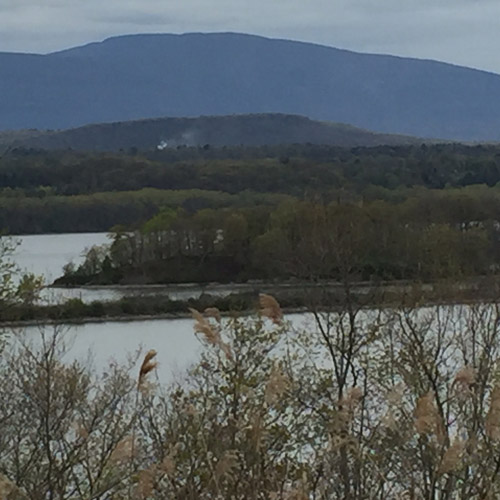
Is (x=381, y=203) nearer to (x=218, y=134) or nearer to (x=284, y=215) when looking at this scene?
(x=284, y=215)

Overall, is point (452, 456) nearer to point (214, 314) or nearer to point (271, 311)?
point (271, 311)

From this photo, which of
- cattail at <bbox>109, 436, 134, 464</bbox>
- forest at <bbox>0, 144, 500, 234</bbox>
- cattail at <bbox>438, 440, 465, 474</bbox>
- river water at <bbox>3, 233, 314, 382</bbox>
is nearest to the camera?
cattail at <bbox>438, 440, 465, 474</bbox>

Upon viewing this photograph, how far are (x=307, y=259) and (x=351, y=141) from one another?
116995mm

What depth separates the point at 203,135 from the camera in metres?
141

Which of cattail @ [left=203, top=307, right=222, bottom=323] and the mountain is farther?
the mountain

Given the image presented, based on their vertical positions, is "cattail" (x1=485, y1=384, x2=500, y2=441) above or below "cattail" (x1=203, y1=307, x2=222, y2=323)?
below

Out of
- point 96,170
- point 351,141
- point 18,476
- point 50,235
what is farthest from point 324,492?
point 351,141

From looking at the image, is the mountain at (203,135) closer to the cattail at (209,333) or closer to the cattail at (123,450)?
the cattail at (123,450)

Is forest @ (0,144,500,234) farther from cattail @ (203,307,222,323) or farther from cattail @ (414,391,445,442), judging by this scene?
cattail @ (414,391,445,442)

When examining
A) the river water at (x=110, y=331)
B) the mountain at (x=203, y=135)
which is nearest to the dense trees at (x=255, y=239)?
the river water at (x=110, y=331)

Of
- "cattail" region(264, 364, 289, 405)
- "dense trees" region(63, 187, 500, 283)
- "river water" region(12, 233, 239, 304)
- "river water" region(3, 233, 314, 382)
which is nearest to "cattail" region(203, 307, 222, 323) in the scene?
"cattail" region(264, 364, 289, 405)

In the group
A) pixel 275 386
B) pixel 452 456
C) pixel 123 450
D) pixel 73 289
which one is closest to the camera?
pixel 452 456

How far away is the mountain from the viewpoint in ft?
434

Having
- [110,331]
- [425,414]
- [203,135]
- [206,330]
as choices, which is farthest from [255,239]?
[203,135]
